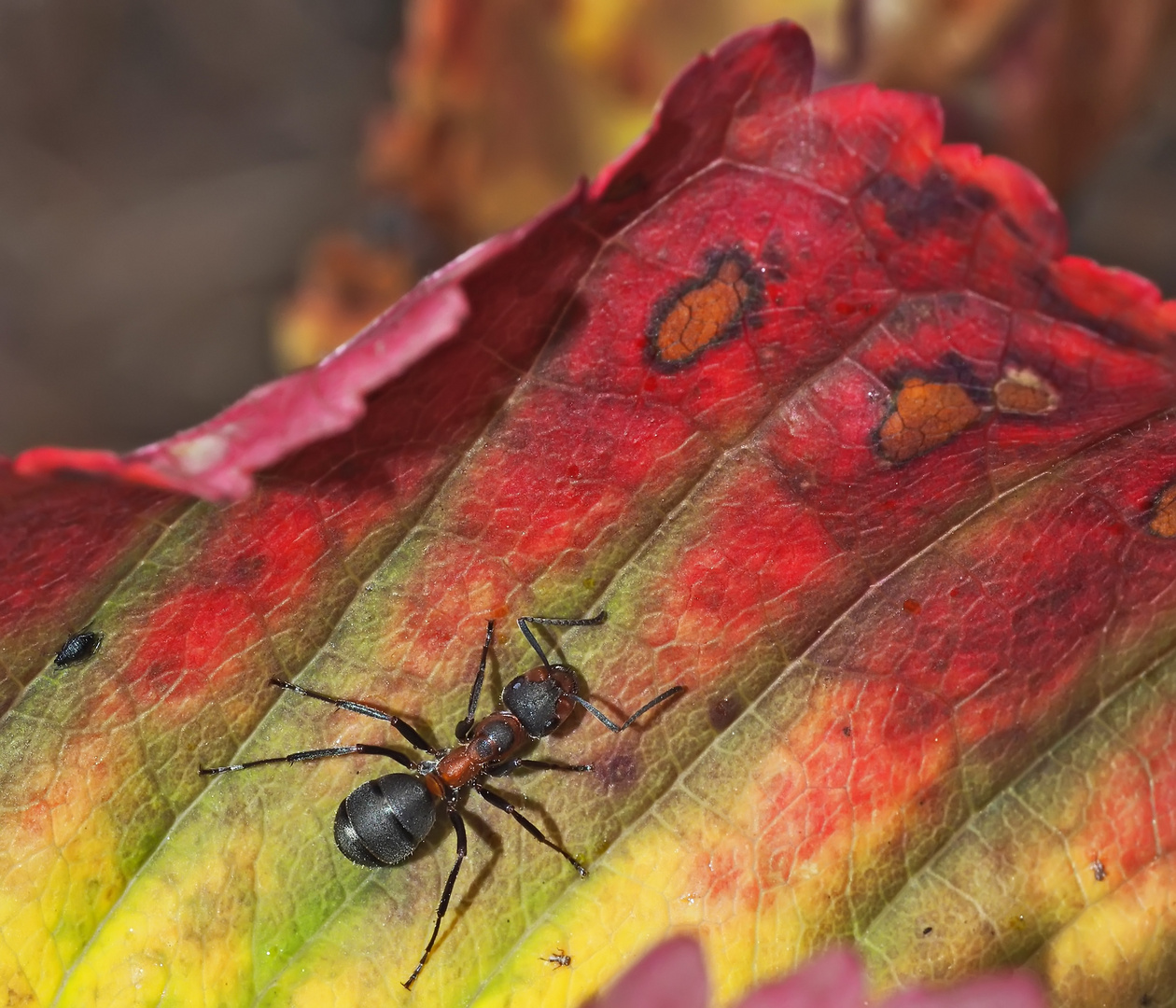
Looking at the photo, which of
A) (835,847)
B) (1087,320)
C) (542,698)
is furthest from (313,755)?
(1087,320)

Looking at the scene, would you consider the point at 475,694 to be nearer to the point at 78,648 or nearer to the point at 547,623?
the point at 547,623

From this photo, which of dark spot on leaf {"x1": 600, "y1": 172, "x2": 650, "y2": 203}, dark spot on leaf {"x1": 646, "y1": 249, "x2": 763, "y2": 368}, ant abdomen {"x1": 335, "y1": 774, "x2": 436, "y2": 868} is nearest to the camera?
dark spot on leaf {"x1": 600, "y1": 172, "x2": 650, "y2": 203}

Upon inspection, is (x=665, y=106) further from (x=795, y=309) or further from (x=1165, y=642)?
(x=1165, y=642)

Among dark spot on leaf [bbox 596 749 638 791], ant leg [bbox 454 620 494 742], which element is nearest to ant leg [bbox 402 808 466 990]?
ant leg [bbox 454 620 494 742]

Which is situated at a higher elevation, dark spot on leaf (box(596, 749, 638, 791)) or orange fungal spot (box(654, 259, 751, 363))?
orange fungal spot (box(654, 259, 751, 363))

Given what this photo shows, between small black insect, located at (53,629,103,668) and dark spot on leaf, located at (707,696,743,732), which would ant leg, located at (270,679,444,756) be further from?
dark spot on leaf, located at (707,696,743,732)

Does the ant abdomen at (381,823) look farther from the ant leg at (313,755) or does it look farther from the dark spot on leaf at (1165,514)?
the dark spot on leaf at (1165,514)

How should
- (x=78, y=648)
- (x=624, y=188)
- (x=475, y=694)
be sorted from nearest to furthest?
(x=624, y=188), (x=78, y=648), (x=475, y=694)
